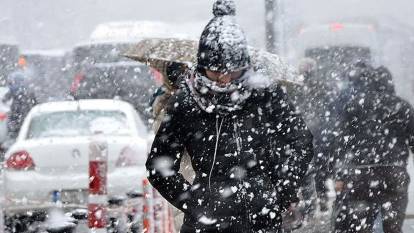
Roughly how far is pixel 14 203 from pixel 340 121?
3899 millimetres

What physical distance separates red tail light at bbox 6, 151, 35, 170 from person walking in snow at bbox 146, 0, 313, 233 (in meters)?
5.29

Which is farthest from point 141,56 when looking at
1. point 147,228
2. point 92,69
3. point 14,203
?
point 92,69

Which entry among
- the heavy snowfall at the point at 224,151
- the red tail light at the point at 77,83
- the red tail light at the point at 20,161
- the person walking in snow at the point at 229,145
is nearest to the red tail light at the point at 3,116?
the red tail light at the point at 77,83

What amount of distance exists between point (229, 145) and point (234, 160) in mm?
72

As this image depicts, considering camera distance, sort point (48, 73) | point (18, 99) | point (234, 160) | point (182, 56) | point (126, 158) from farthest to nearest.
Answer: point (48, 73)
point (18, 99)
point (126, 158)
point (182, 56)
point (234, 160)

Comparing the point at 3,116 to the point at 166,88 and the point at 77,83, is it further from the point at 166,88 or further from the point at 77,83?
the point at 166,88

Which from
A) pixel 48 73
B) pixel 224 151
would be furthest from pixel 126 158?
pixel 48 73

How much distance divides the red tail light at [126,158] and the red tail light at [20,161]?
36.0 inches

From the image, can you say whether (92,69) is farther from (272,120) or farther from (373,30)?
(272,120)

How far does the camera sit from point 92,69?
19.3 meters

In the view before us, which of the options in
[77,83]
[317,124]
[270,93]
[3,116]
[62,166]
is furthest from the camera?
[77,83]

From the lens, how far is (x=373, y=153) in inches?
236

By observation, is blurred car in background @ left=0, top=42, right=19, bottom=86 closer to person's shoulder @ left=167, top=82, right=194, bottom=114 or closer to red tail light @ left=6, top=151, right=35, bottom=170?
red tail light @ left=6, top=151, right=35, bottom=170

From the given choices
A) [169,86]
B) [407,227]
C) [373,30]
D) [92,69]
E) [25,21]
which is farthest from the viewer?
[25,21]
